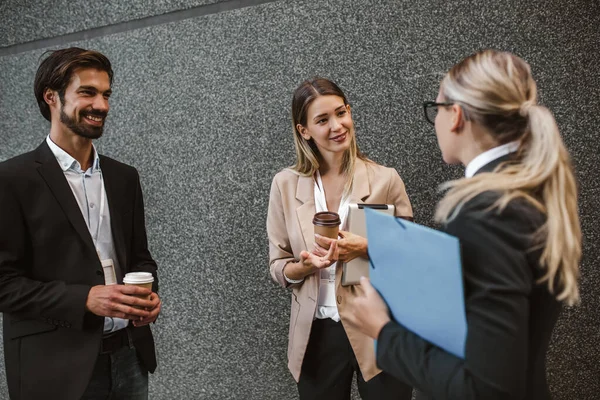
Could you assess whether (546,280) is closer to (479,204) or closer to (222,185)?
(479,204)

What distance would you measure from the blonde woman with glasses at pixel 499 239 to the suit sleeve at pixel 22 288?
71 centimetres

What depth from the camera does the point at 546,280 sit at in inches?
26.3

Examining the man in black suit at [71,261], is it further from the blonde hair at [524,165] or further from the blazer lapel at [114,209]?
the blonde hair at [524,165]

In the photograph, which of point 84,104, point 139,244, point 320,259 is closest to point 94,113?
point 84,104

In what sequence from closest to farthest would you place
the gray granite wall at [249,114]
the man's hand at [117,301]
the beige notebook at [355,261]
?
1. the man's hand at [117,301]
2. the beige notebook at [355,261]
3. the gray granite wall at [249,114]

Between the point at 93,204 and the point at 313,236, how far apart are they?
0.57 metres

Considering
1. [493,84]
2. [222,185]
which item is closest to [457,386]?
[493,84]

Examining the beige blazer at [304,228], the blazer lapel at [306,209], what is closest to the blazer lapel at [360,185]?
the beige blazer at [304,228]

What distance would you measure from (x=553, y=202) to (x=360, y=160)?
30.6 inches

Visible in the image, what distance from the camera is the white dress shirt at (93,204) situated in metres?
1.29

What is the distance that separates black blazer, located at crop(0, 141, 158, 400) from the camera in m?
1.16

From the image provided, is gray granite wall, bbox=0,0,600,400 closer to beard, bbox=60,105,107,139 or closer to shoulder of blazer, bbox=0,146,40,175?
beard, bbox=60,105,107,139

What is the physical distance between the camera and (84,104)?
1.31 meters

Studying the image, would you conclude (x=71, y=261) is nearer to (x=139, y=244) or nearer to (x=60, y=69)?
(x=139, y=244)
